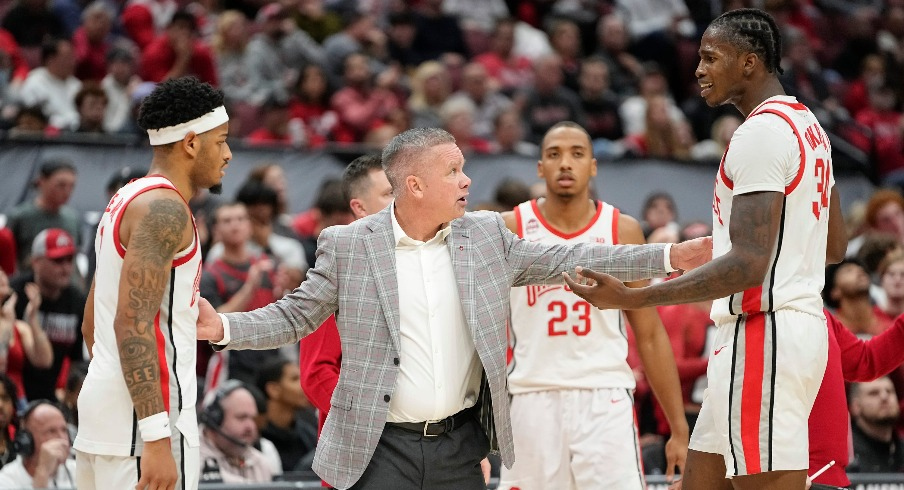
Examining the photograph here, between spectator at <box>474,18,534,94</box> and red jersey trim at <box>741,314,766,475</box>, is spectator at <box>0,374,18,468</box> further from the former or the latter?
spectator at <box>474,18,534,94</box>

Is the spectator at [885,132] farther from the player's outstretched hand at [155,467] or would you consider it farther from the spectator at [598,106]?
the player's outstretched hand at [155,467]

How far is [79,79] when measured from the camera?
12633mm

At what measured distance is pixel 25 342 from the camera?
8.39m

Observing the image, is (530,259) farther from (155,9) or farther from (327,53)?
(155,9)

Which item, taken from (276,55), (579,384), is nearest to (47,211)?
(276,55)

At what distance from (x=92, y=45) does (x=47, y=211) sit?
11.7 ft

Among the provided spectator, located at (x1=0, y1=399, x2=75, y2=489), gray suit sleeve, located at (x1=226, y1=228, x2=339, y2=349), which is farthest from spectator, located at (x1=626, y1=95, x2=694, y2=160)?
gray suit sleeve, located at (x1=226, y1=228, x2=339, y2=349)

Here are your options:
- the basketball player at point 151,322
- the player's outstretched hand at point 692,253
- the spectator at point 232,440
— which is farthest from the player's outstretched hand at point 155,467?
the spectator at point 232,440

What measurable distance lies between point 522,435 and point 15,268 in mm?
4864

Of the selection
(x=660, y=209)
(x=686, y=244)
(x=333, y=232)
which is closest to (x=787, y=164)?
(x=686, y=244)

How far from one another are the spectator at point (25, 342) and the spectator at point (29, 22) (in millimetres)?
5252

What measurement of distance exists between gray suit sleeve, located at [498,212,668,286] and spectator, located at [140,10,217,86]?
780 centimetres

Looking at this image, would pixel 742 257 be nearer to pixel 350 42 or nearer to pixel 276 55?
pixel 276 55

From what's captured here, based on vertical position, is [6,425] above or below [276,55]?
below
